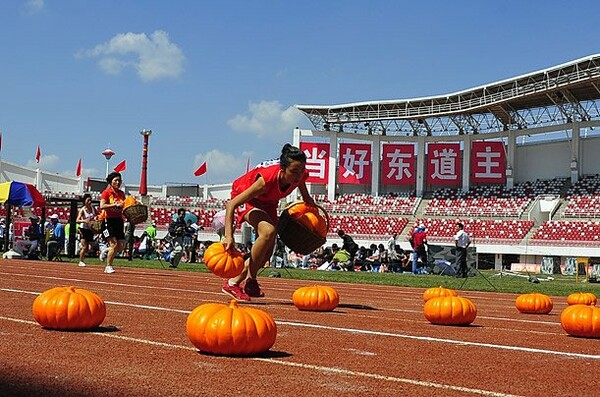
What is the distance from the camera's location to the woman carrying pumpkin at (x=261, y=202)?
8.63 meters

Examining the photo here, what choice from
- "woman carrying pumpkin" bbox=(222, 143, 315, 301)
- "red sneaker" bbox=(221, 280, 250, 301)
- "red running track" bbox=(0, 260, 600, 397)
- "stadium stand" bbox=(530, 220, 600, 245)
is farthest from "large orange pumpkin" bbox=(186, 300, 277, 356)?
"stadium stand" bbox=(530, 220, 600, 245)

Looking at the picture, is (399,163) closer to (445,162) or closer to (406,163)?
(406,163)

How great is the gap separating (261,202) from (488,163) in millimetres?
53343

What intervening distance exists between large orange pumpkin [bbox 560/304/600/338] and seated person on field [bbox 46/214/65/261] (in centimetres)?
1970

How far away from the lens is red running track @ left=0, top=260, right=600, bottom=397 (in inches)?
152

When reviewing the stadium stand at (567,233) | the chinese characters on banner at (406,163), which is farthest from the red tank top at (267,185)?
the chinese characters on banner at (406,163)

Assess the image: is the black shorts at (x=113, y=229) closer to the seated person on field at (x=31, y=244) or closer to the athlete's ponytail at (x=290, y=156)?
the athlete's ponytail at (x=290, y=156)

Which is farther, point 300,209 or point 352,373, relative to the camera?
point 300,209

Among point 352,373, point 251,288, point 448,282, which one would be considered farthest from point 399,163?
point 352,373

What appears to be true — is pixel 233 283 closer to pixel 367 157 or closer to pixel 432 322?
pixel 432 322

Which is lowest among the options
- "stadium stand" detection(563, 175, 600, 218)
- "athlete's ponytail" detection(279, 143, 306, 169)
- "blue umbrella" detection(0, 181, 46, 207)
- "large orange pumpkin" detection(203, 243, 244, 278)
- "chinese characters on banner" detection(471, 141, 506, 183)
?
"large orange pumpkin" detection(203, 243, 244, 278)

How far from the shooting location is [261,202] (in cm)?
934

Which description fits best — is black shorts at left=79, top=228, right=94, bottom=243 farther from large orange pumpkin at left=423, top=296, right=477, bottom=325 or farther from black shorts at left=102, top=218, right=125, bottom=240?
large orange pumpkin at left=423, top=296, right=477, bottom=325

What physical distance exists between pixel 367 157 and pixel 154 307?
188ft
